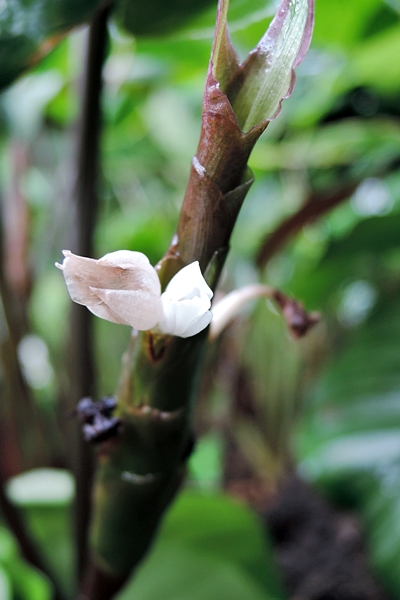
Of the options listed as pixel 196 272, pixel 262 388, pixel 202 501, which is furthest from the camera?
pixel 262 388

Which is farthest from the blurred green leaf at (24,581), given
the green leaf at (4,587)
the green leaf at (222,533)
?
the green leaf at (222,533)

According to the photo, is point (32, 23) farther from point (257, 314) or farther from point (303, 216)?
point (257, 314)

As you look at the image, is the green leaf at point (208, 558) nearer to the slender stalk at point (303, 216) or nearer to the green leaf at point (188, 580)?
the green leaf at point (188, 580)

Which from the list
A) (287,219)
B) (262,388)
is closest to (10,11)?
(287,219)

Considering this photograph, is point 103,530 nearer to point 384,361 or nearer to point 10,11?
point 10,11

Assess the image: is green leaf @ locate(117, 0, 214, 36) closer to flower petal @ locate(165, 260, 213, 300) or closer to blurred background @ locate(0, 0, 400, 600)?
blurred background @ locate(0, 0, 400, 600)

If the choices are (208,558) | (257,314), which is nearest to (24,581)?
(208,558)
